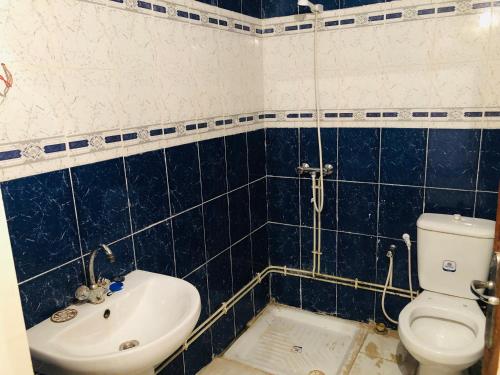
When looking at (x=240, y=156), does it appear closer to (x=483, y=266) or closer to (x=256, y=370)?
(x=256, y=370)

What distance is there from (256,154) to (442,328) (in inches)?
58.4

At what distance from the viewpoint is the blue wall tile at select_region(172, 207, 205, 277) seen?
2.11m

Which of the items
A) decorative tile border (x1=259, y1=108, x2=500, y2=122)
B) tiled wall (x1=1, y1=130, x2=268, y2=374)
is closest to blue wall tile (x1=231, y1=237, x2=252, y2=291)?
tiled wall (x1=1, y1=130, x2=268, y2=374)

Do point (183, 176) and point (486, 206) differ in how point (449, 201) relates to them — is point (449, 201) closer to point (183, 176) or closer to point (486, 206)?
point (486, 206)

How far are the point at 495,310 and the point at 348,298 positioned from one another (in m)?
1.72

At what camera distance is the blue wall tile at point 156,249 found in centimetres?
189

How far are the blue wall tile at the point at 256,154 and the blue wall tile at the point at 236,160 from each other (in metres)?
0.07

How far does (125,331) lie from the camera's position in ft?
5.24

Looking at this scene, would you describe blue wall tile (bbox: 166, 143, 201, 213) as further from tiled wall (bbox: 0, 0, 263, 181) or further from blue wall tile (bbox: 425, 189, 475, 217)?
blue wall tile (bbox: 425, 189, 475, 217)

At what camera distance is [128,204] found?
70.9 inches

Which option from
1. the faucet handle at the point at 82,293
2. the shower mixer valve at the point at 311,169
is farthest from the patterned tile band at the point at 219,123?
the faucet handle at the point at 82,293

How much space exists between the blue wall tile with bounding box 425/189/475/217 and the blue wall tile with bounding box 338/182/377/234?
0.32 m

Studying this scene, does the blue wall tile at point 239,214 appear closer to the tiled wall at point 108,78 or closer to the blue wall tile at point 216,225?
the blue wall tile at point 216,225

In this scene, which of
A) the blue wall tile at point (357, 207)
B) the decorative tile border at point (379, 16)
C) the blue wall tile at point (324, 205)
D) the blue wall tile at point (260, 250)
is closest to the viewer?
the decorative tile border at point (379, 16)
